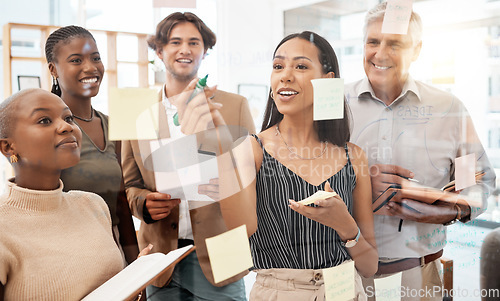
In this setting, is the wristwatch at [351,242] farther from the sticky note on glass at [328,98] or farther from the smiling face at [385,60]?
the smiling face at [385,60]

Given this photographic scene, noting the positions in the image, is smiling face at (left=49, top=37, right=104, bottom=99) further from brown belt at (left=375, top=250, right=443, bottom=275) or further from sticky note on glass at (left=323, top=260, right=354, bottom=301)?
brown belt at (left=375, top=250, right=443, bottom=275)

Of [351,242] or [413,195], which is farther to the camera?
[413,195]

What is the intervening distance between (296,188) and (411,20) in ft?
2.52

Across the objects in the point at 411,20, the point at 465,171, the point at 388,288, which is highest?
the point at 411,20

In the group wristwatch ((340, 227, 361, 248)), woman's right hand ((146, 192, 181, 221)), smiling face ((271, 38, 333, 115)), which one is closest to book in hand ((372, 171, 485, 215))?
wristwatch ((340, 227, 361, 248))

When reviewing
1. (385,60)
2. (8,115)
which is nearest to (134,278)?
(8,115)

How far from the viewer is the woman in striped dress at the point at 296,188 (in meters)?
1.32

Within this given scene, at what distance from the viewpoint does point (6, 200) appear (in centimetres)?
91

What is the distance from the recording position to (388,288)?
1562 millimetres

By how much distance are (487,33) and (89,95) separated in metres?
1.47

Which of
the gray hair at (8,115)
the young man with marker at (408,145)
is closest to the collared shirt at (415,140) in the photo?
the young man with marker at (408,145)

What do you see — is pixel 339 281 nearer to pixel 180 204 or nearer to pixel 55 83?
pixel 180 204

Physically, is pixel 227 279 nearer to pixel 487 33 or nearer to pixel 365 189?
pixel 365 189

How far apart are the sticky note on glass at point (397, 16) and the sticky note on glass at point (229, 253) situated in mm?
866
